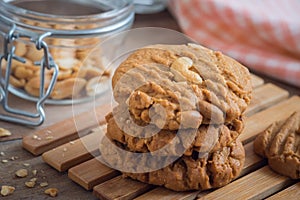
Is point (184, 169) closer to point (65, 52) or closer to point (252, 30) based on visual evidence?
point (65, 52)

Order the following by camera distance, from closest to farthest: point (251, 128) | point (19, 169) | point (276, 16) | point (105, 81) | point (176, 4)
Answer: point (19, 169), point (251, 128), point (105, 81), point (276, 16), point (176, 4)

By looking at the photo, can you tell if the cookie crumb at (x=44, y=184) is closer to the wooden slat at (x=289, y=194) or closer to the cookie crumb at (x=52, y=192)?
the cookie crumb at (x=52, y=192)

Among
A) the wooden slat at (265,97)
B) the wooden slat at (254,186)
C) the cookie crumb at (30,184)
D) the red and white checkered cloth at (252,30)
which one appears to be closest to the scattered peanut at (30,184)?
the cookie crumb at (30,184)

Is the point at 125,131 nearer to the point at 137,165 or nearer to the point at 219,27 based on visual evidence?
the point at 137,165

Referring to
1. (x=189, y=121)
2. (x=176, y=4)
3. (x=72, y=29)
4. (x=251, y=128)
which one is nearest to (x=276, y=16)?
(x=176, y=4)

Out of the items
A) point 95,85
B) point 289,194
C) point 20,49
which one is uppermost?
point 20,49

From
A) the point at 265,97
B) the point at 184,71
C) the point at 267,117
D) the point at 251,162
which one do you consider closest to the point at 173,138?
the point at 184,71

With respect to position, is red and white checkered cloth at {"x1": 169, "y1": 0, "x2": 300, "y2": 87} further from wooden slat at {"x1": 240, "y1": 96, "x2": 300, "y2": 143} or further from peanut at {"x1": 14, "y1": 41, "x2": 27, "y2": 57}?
peanut at {"x1": 14, "y1": 41, "x2": 27, "y2": 57}
